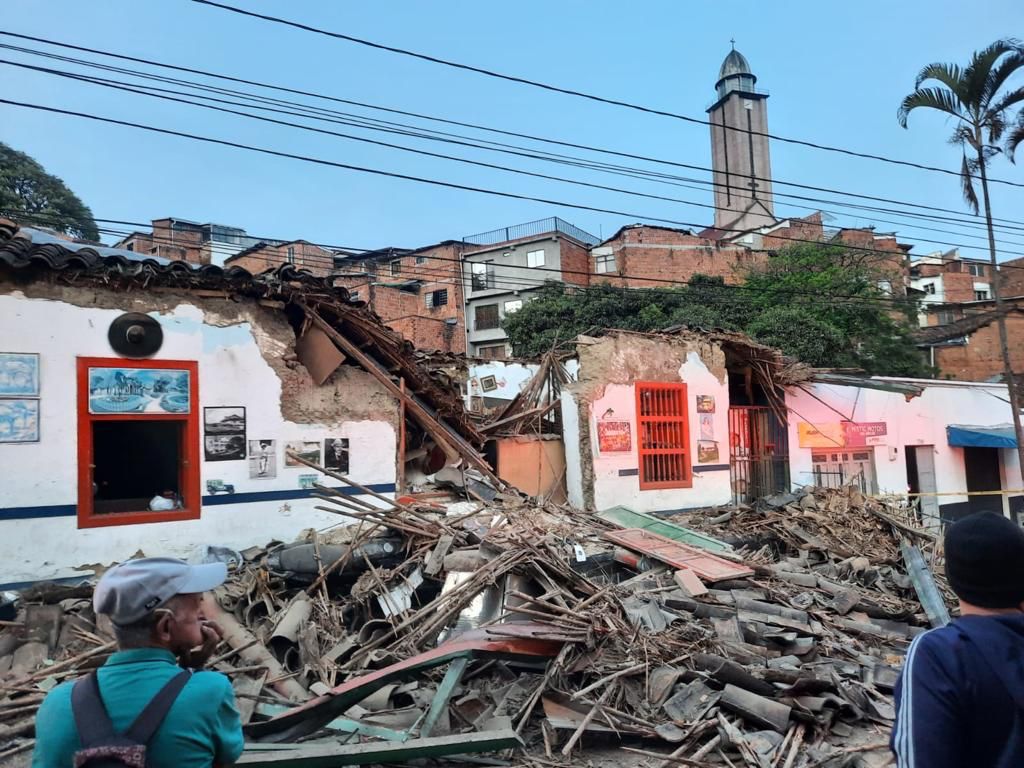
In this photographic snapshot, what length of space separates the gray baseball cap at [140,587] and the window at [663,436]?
12049 mm

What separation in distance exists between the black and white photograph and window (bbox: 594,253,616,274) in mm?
37535

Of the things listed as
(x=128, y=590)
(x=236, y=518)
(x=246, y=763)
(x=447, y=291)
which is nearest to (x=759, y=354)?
(x=236, y=518)

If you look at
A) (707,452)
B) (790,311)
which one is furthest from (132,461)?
(790,311)

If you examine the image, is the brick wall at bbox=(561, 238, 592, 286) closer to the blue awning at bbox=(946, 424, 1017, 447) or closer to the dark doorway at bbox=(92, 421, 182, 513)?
the blue awning at bbox=(946, 424, 1017, 447)

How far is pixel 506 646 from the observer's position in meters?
5.54

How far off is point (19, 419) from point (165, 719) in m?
7.09

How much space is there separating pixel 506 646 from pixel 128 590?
400cm

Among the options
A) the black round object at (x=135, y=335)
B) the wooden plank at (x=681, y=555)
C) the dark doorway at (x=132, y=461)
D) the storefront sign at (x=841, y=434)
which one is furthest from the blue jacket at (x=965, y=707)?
the storefront sign at (x=841, y=434)

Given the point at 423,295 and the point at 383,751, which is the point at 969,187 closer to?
the point at 383,751

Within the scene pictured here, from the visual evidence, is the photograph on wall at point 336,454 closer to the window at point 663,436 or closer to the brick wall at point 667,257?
the window at point 663,436

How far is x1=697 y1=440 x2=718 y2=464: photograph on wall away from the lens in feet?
47.7

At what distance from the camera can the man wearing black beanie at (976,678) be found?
173 centimetres

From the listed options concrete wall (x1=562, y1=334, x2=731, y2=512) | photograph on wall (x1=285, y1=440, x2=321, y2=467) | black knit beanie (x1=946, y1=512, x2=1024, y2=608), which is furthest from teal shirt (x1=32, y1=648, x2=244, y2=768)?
concrete wall (x1=562, y1=334, x2=731, y2=512)

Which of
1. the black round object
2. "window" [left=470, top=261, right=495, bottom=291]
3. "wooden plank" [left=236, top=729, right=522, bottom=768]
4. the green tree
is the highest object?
the green tree
